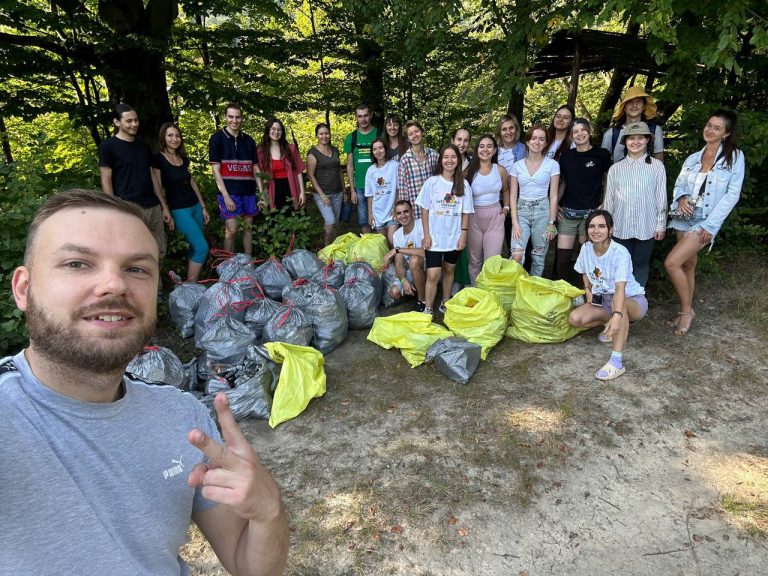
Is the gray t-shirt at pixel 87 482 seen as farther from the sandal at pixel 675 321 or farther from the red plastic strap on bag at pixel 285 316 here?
the sandal at pixel 675 321

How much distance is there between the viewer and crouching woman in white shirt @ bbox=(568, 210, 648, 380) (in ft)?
12.2

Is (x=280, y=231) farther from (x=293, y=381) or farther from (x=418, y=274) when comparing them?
(x=293, y=381)

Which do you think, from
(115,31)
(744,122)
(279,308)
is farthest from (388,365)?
(115,31)

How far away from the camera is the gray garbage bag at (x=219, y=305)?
165 inches

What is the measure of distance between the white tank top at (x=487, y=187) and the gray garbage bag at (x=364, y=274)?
1.31m

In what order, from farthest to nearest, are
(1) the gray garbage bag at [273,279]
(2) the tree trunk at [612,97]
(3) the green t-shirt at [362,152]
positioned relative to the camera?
(2) the tree trunk at [612,97] < (3) the green t-shirt at [362,152] < (1) the gray garbage bag at [273,279]

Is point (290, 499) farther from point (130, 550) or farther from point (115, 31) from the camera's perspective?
point (115, 31)

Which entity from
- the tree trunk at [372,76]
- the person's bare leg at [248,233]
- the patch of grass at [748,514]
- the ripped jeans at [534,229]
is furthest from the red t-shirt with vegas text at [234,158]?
the patch of grass at [748,514]

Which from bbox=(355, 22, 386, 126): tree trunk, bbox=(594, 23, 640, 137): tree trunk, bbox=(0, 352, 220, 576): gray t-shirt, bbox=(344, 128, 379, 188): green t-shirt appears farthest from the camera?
bbox=(594, 23, 640, 137): tree trunk

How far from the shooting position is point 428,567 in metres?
2.28

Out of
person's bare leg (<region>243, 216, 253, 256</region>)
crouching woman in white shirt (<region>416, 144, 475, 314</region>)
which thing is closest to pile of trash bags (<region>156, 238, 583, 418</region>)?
crouching woman in white shirt (<region>416, 144, 475, 314</region>)

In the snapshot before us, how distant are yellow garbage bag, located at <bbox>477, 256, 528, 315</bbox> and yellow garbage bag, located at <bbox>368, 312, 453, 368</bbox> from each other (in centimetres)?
72

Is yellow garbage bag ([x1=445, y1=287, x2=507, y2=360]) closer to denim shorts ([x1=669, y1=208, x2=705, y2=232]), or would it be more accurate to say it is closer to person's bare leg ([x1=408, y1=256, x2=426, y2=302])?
person's bare leg ([x1=408, y1=256, x2=426, y2=302])

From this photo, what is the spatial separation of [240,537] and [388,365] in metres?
2.96
